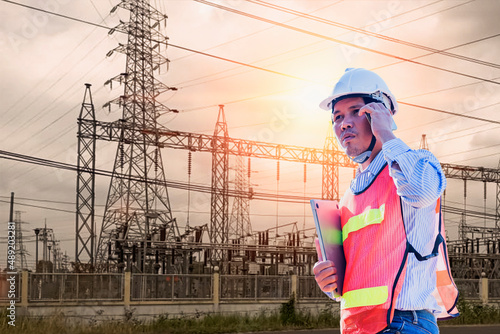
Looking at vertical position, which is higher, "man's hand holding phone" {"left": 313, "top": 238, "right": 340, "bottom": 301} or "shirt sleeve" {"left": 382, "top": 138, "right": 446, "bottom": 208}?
"shirt sleeve" {"left": 382, "top": 138, "right": 446, "bottom": 208}

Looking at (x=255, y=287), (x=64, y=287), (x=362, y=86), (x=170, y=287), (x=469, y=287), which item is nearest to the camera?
(x=362, y=86)

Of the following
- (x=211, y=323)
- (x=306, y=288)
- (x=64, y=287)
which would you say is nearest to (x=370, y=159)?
(x=211, y=323)

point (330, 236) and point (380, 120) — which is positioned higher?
point (380, 120)

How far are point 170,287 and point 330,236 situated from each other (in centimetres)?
2208

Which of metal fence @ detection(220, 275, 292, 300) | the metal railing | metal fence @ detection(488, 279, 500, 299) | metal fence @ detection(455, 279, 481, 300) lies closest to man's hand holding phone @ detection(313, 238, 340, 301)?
the metal railing

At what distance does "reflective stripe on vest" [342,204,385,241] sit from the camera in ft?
5.42

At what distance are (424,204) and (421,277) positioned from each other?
216 millimetres

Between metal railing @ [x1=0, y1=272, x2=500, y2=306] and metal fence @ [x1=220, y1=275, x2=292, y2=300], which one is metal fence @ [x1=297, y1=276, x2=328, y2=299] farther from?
metal fence @ [x1=220, y1=275, x2=292, y2=300]

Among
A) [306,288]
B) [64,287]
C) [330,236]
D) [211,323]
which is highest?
[330,236]

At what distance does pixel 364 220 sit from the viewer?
1693 mm

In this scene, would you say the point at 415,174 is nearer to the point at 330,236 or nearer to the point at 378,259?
the point at 378,259

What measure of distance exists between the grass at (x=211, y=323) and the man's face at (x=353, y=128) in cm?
1610

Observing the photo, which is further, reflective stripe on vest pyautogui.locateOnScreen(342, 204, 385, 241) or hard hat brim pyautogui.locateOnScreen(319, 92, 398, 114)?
hard hat brim pyautogui.locateOnScreen(319, 92, 398, 114)

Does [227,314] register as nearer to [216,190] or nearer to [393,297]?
[216,190]
